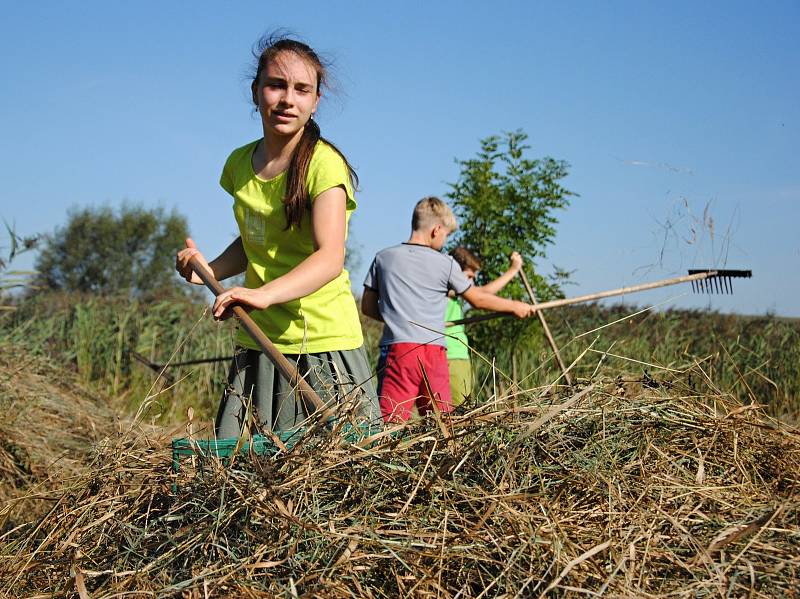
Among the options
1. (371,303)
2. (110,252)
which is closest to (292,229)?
(371,303)

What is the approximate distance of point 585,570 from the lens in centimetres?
170

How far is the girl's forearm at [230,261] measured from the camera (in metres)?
3.23

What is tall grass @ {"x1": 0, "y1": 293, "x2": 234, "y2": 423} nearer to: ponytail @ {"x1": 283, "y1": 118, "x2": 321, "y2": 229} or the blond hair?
the blond hair

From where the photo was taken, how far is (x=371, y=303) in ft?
16.0

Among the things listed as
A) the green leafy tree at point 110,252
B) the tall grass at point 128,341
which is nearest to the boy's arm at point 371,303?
the tall grass at point 128,341

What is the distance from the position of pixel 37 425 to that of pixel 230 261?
6.68ft

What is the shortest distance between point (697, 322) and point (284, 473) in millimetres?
8693

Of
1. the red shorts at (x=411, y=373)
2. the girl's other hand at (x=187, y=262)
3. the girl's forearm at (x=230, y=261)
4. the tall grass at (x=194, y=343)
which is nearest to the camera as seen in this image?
the girl's other hand at (x=187, y=262)

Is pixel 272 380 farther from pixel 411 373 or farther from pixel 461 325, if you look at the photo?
pixel 461 325

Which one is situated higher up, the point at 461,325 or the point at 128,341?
Result: the point at 128,341

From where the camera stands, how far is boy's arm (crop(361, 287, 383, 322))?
4852mm

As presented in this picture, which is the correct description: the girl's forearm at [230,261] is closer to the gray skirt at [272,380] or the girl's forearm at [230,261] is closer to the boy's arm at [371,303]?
the gray skirt at [272,380]

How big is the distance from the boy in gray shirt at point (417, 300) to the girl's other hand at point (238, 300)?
75.9 inches

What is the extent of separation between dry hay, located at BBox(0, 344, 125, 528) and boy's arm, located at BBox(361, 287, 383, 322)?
155 cm
